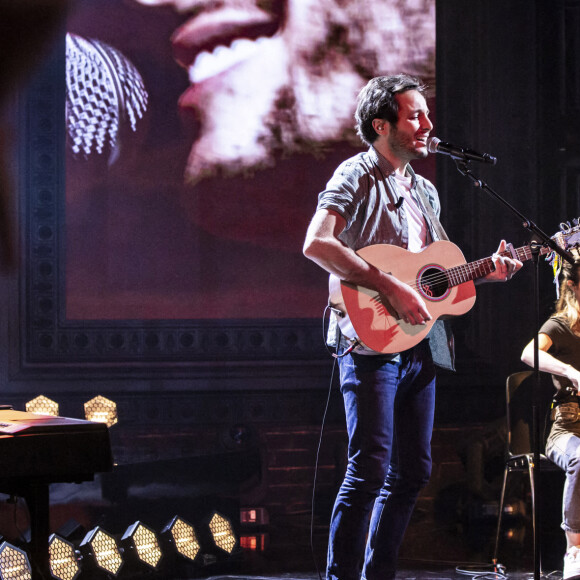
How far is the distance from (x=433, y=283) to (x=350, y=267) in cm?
39

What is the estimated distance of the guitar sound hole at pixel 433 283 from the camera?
9.29 ft

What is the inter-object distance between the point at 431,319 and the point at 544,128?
2727 millimetres

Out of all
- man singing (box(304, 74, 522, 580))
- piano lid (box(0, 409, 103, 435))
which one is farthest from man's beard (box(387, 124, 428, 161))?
piano lid (box(0, 409, 103, 435))

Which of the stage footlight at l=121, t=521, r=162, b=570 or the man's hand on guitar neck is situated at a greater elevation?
the man's hand on guitar neck

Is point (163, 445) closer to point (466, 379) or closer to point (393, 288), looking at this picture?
point (466, 379)

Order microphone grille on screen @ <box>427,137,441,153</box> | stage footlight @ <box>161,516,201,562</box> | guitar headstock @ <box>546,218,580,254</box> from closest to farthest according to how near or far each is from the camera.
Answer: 1. microphone grille on screen @ <box>427,137,441,153</box>
2. guitar headstock @ <box>546,218,580,254</box>
3. stage footlight @ <box>161,516,201,562</box>

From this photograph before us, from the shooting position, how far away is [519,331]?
4.96 metres

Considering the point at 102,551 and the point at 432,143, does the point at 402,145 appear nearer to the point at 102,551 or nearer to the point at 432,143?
the point at 432,143

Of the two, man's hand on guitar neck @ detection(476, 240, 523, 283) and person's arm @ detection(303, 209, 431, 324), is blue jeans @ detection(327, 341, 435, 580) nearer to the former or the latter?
person's arm @ detection(303, 209, 431, 324)

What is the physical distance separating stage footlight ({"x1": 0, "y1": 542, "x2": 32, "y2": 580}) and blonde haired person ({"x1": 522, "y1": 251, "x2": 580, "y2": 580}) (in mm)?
2105

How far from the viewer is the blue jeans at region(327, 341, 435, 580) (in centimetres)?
258

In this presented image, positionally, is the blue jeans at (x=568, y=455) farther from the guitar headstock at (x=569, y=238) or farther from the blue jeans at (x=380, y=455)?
the blue jeans at (x=380, y=455)

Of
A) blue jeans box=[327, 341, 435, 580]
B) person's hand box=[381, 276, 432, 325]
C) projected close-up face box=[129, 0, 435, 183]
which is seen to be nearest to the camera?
blue jeans box=[327, 341, 435, 580]

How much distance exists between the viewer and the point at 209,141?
186 inches
